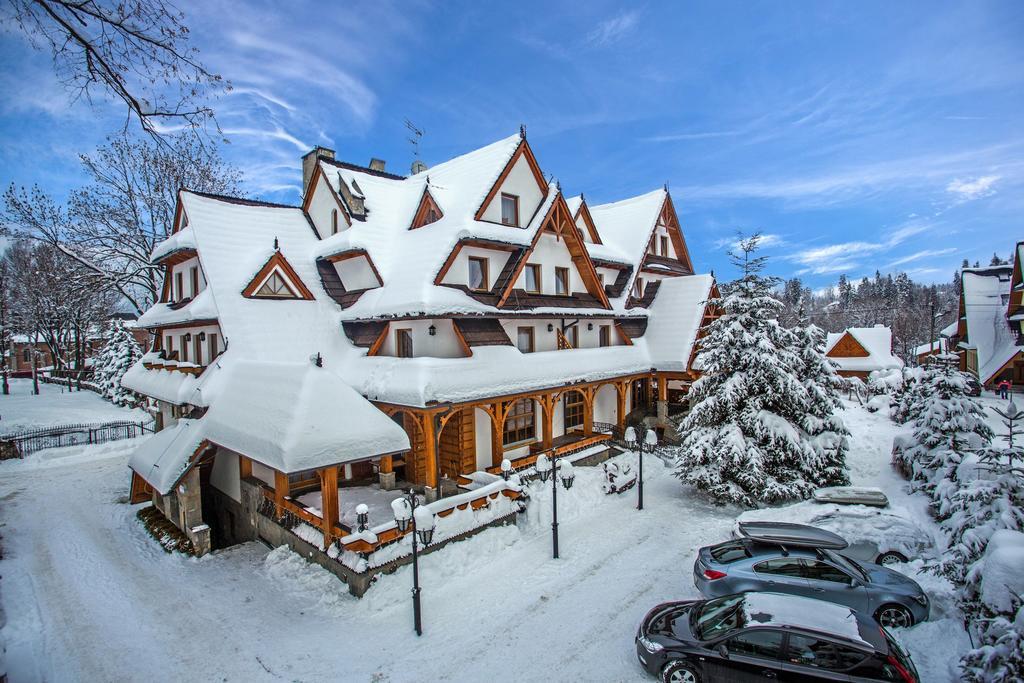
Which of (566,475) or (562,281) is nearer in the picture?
(566,475)

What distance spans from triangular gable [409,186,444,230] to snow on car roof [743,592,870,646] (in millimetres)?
16484

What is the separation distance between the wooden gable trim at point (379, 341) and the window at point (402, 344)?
365 mm

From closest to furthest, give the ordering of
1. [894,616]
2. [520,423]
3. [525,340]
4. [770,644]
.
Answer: [770,644]
[894,616]
[520,423]
[525,340]

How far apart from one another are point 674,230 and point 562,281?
1100 cm

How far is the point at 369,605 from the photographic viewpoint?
35.1ft

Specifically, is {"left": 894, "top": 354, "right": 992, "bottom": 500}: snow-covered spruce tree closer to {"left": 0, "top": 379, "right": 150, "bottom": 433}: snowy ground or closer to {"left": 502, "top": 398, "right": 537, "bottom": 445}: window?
{"left": 502, "top": 398, "right": 537, "bottom": 445}: window

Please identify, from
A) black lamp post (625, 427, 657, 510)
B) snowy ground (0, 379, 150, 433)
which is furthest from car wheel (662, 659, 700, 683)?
snowy ground (0, 379, 150, 433)

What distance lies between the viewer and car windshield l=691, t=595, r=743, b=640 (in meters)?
7.85

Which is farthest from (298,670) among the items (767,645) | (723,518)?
(723,518)

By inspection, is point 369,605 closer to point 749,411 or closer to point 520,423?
point 520,423

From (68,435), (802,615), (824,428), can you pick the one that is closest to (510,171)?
(824,428)

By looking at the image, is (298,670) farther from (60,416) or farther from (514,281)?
(60,416)

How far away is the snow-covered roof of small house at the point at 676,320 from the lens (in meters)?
23.4

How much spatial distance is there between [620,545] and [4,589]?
51.9 feet
